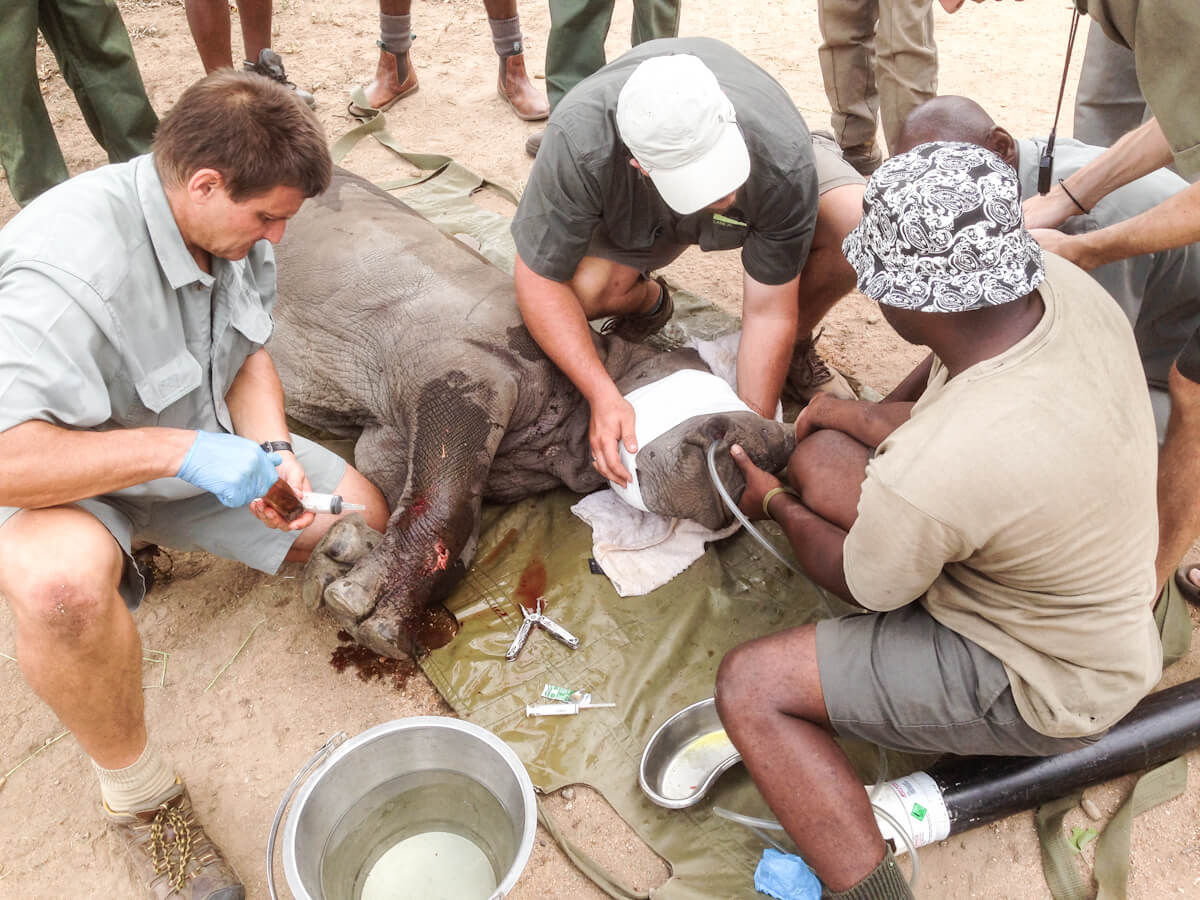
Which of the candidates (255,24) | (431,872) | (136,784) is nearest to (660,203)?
(431,872)

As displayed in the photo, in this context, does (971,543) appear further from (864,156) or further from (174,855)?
(864,156)

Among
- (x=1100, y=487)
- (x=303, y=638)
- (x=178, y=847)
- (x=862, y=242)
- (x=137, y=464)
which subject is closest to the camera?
(x=1100, y=487)

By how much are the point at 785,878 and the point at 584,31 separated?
4041mm

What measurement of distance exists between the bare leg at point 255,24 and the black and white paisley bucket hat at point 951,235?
14.1 feet

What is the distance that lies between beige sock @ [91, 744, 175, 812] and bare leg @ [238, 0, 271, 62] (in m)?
4.05

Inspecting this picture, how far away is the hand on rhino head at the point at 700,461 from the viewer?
8.93ft

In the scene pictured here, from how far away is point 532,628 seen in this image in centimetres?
280

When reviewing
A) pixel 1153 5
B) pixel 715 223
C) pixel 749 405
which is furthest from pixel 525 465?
pixel 1153 5

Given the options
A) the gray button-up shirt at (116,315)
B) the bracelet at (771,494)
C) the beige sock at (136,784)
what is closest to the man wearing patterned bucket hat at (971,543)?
the bracelet at (771,494)

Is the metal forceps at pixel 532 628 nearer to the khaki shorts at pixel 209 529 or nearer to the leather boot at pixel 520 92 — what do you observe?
the khaki shorts at pixel 209 529

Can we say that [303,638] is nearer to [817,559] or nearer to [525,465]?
[525,465]

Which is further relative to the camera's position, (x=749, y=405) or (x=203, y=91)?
(x=749, y=405)

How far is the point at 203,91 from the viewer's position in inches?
82.0

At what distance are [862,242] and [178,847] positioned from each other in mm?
2118
